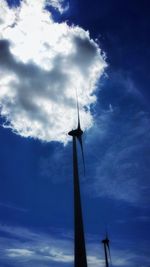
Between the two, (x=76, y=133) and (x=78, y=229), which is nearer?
(x=78, y=229)

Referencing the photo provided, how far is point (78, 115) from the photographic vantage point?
80.1 meters

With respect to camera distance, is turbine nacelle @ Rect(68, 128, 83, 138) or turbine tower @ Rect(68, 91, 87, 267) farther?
turbine nacelle @ Rect(68, 128, 83, 138)

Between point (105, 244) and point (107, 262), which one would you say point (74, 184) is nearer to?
point (107, 262)

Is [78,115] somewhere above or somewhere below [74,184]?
above

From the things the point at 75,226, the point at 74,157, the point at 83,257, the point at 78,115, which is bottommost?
the point at 83,257

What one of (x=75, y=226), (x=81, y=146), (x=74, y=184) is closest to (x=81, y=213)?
(x=75, y=226)

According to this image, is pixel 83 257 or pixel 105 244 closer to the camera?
pixel 83 257

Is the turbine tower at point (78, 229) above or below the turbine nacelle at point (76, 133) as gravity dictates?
below

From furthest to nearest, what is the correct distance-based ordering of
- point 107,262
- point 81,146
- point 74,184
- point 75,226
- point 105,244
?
point 105,244 < point 107,262 < point 81,146 < point 74,184 < point 75,226

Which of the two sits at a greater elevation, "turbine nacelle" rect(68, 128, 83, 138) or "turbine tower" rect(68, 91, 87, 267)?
"turbine nacelle" rect(68, 128, 83, 138)

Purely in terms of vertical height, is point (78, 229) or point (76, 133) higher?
point (76, 133)

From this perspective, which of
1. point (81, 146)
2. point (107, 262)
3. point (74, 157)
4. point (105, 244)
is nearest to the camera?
point (74, 157)

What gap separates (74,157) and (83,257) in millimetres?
23296

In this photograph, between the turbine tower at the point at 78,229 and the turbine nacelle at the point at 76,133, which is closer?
the turbine tower at the point at 78,229
